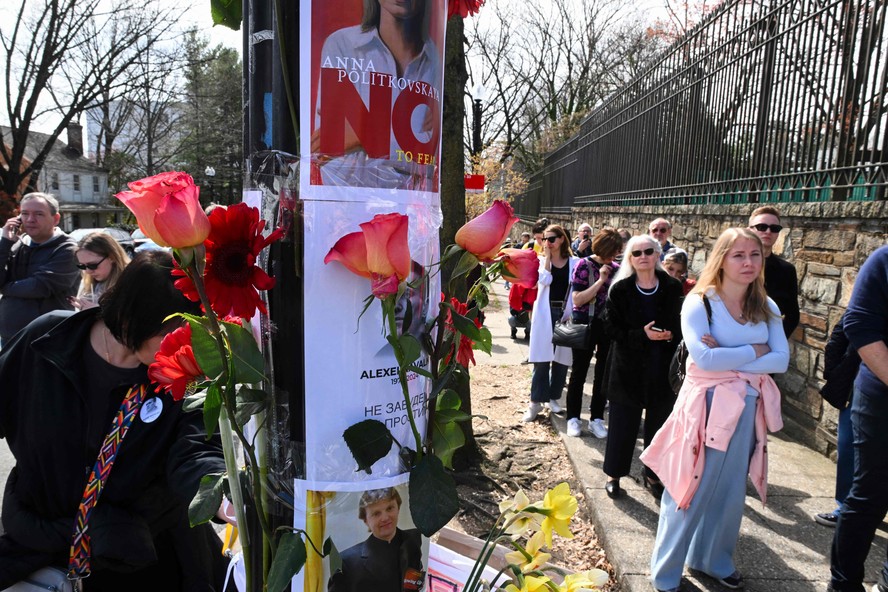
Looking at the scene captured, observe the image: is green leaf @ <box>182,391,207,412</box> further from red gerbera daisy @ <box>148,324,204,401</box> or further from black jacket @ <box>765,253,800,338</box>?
black jacket @ <box>765,253,800,338</box>

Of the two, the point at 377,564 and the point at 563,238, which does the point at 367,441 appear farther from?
the point at 563,238

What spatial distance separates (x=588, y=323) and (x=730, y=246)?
2282 mm

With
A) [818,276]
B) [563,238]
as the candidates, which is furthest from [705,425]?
[563,238]

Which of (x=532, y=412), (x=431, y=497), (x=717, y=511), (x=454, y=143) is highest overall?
(x=454, y=143)

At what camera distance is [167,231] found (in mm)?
866

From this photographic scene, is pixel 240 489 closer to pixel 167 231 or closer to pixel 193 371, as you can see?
pixel 193 371

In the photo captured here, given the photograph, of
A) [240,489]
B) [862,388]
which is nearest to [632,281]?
[862,388]

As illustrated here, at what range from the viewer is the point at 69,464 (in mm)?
1819

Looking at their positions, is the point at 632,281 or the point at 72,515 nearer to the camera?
the point at 72,515

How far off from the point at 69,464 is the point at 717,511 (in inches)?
113

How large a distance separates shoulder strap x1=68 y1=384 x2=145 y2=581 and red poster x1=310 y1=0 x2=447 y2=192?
123 centimetres

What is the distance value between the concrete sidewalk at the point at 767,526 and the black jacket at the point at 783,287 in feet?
3.63

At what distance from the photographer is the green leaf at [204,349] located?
96cm

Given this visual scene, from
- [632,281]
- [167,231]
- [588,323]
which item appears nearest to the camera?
[167,231]
